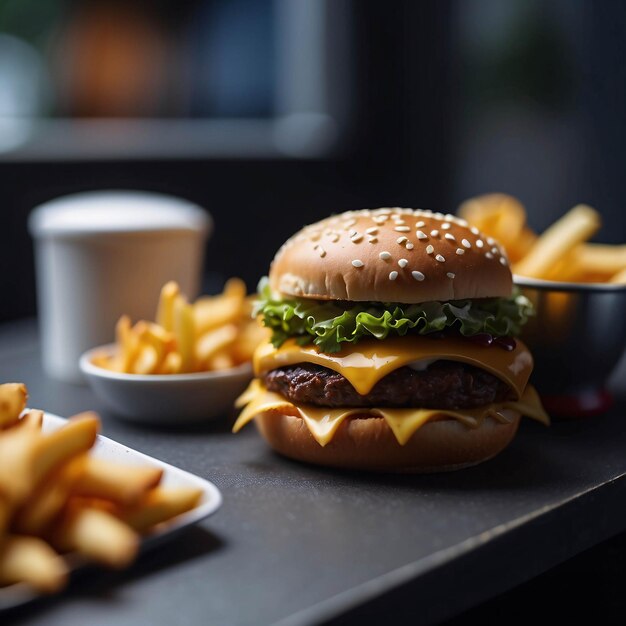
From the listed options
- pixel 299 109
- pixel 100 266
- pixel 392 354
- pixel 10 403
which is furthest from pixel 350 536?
pixel 299 109

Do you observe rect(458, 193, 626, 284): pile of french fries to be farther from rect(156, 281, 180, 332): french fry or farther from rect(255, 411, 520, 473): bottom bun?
rect(156, 281, 180, 332): french fry

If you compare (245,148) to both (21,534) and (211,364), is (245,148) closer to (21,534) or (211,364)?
(211,364)

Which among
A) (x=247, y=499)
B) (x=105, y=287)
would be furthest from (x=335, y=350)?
(x=105, y=287)

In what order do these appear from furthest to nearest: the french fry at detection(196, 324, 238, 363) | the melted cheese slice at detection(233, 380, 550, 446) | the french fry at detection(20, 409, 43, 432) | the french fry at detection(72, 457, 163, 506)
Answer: the french fry at detection(196, 324, 238, 363) → the melted cheese slice at detection(233, 380, 550, 446) → the french fry at detection(20, 409, 43, 432) → the french fry at detection(72, 457, 163, 506)

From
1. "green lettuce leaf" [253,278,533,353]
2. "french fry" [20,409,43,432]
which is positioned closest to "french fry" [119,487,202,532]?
"french fry" [20,409,43,432]

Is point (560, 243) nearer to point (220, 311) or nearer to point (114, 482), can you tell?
point (220, 311)

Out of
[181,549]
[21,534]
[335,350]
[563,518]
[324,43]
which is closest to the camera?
[21,534]

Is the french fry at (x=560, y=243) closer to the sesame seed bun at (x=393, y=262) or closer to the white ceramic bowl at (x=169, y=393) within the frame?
the sesame seed bun at (x=393, y=262)
